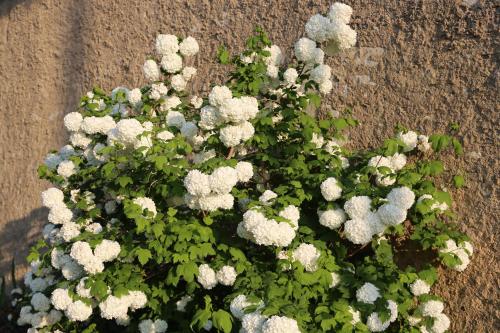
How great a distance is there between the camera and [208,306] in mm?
2738

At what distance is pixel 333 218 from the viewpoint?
300cm

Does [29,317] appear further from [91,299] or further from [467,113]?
[467,113]

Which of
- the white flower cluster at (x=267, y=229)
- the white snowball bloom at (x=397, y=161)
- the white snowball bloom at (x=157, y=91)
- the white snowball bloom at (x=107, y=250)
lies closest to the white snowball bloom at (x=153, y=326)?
the white snowball bloom at (x=107, y=250)

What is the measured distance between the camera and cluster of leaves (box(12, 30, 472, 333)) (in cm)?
278

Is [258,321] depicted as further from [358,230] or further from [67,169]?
[67,169]

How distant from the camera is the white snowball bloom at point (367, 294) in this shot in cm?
278

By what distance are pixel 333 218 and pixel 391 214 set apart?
32 cm

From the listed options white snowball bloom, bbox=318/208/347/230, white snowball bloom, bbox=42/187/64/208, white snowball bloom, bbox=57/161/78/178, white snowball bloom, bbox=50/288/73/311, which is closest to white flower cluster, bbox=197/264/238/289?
white snowball bloom, bbox=318/208/347/230

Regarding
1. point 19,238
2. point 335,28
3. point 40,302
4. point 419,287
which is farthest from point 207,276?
point 19,238

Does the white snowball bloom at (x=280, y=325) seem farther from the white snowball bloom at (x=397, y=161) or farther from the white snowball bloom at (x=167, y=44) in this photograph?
the white snowball bloom at (x=167, y=44)

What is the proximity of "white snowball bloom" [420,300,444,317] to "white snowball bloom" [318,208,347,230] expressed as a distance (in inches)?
25.6

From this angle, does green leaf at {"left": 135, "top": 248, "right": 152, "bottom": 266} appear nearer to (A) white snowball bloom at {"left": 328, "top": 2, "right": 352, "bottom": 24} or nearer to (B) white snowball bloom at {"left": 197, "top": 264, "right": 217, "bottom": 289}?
(B) white snowball bloom at {"left": 197, "top": 264, "right": 217, "bottom": 289}

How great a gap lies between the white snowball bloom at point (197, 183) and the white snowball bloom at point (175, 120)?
726mm

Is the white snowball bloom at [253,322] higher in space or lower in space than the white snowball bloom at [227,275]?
higher
